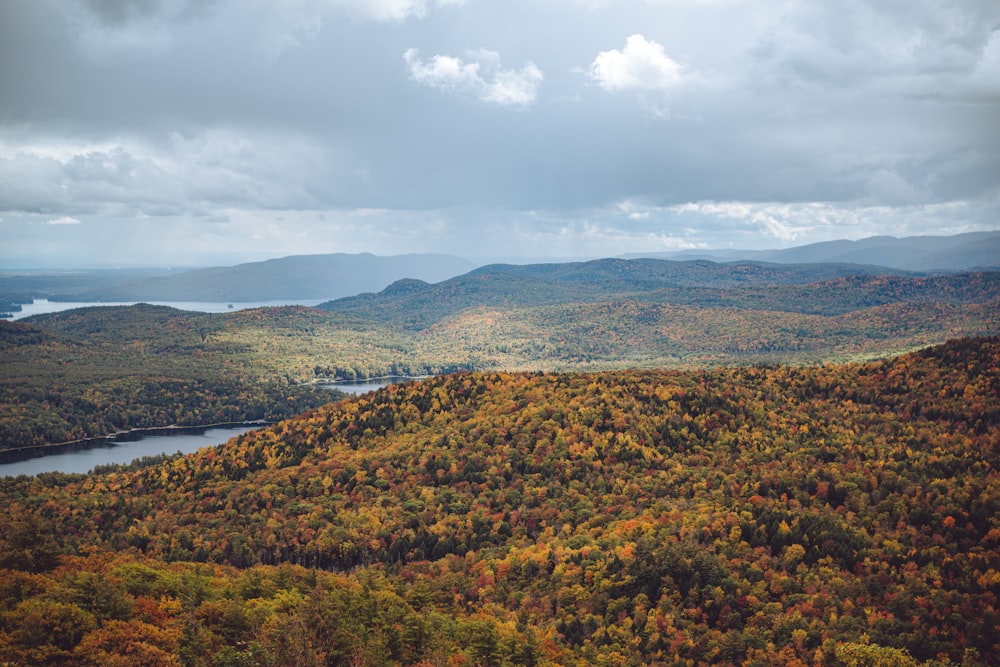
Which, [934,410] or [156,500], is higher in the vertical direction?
[934,410]

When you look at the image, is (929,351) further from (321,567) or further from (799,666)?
(321,567)

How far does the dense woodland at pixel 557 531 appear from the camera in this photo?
70.5 metres

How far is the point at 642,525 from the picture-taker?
11106 centimetres

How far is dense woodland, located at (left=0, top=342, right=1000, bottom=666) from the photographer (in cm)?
7050

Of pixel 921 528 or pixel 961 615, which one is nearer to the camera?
pixel 961 615

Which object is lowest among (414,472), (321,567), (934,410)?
(321,567)

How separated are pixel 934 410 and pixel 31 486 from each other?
204 meters

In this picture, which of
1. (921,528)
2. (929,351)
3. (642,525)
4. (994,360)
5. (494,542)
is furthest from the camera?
(929,351)

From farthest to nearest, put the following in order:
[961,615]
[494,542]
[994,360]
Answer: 1. [994,360]
2. [494,542]
3. [961,615]

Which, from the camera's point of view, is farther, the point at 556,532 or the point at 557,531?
the point at 557,531

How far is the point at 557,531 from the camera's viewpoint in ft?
397

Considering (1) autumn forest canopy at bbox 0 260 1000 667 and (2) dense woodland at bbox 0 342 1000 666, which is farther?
(2) dense woodland at bbox 0 342 1000 666

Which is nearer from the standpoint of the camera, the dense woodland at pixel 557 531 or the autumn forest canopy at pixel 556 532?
the autumn forest canopy at pixel 556 532

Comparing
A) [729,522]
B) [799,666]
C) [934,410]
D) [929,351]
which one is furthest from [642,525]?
[929,351]
